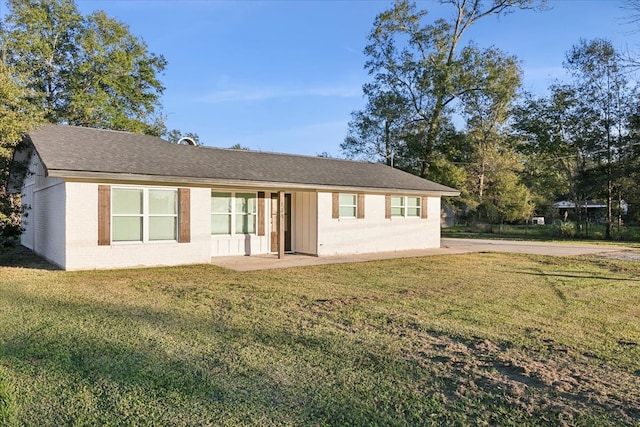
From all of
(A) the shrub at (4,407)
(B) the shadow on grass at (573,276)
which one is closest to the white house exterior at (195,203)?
(B) the shadow on grass at (573,276)

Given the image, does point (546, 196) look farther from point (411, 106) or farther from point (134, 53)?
point (134, 53)

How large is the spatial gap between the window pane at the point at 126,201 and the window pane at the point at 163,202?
1.00 ft

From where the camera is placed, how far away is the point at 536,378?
3906mm

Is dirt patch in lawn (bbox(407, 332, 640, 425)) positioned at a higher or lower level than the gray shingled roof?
lower

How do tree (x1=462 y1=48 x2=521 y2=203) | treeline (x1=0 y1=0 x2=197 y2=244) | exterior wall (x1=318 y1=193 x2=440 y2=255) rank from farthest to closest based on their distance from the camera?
tree (x1=462 y1=48 x2=521 y2=203)
treeline (x1=0 y1=0 x2=197 y2=244)
exterior wall (x1=318 y1=193 x2=440 y2=255)

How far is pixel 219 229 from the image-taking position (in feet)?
44.3

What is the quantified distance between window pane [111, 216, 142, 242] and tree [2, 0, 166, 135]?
1755 centimetres

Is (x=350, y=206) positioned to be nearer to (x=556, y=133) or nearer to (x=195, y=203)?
(x=195, y=203)

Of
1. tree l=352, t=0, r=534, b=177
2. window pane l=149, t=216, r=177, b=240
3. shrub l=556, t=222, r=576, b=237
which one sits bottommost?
shrub l=556, t=222, r=576, b=237

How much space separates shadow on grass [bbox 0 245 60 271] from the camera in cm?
1109

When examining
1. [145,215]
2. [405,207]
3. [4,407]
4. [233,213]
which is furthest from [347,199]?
[4,407]

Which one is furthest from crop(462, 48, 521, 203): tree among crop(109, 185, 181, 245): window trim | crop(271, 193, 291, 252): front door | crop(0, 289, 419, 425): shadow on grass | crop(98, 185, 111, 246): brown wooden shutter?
crop(0, 289, 419, 425): shadow on grass

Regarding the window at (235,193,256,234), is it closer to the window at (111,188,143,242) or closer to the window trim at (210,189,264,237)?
the window trim at (210,189,264,237)

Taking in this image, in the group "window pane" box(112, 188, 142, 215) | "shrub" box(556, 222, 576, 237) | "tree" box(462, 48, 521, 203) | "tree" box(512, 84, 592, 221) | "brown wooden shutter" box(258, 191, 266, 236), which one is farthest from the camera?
"tree" box(462, 48, 521, 203)
